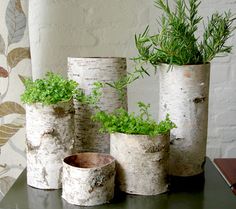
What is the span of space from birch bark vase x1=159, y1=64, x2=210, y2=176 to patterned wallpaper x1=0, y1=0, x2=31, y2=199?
0.37 meters

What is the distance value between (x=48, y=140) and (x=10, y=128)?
0.99 ft

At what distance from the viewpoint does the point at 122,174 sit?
738 millimetres

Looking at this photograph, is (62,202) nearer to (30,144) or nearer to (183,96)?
(30,144)

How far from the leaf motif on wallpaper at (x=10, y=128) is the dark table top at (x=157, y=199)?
23 centimetres

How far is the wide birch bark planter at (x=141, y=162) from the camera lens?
2.34ft

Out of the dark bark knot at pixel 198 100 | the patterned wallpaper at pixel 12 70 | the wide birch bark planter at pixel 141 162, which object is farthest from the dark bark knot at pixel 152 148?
the patterned wallpaper at pixel 12 70

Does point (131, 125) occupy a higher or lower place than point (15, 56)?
lower

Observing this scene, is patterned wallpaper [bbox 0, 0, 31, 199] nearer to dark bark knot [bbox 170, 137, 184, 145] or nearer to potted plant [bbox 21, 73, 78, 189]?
potted plant [bbox 21, 73, 78, 189]

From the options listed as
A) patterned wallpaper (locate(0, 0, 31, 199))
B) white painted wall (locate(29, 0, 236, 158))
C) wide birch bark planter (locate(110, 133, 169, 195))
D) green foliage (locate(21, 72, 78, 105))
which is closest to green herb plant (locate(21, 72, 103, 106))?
green foliage (locate(21, 72, 78, 105))

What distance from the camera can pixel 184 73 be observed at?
77 centimetres

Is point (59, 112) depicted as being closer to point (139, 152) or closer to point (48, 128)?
point (48, 128)

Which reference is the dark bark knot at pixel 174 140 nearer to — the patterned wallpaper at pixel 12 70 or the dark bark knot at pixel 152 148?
the dark bark knot at pixel 152 148

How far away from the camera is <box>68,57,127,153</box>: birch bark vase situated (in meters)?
0.81

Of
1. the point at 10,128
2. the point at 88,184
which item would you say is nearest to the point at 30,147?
the point at 88,184
